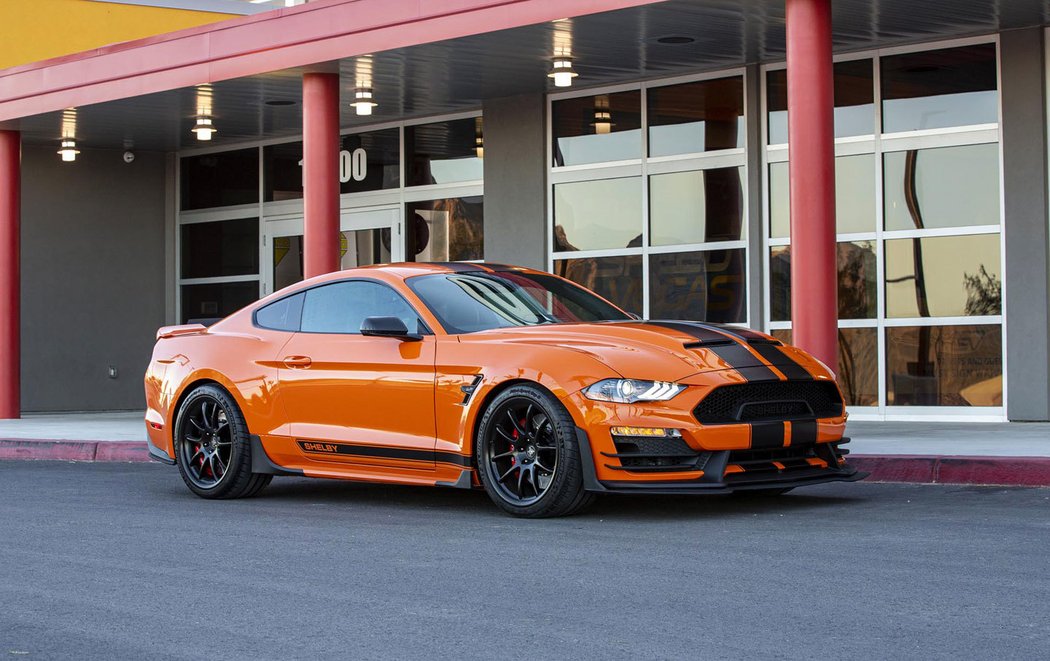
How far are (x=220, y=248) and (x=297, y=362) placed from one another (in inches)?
532

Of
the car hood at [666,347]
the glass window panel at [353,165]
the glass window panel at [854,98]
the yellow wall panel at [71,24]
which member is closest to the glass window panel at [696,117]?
the glass window panel at [854,98]

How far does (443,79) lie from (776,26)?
4.14 m

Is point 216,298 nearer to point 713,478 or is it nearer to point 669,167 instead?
point 669,167

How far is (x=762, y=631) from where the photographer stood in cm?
480

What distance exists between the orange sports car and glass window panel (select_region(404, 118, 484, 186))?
8969 mm

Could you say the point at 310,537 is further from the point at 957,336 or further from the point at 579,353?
the point at 957,336

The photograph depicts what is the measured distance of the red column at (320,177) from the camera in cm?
1520

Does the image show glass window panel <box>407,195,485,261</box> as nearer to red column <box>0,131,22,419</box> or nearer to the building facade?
the building facade

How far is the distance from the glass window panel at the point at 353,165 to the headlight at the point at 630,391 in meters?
12.2

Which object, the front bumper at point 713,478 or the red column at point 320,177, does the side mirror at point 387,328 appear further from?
the red column at point 320,177

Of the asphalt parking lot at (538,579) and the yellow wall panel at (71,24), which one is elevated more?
the yellow wall panel at (71,24)

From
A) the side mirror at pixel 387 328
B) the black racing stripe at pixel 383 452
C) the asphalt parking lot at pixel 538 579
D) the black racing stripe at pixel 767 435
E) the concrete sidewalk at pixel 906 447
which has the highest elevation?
the side mirror at pixel 387 328

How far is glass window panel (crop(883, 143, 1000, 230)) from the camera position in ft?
46.5

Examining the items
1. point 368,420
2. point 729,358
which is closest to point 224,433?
point 368,420
